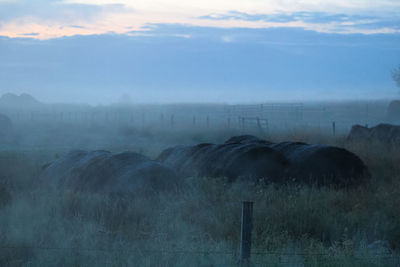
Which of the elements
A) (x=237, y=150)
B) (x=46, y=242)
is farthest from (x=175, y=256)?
(x=237, y=150)

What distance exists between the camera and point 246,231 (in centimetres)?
646

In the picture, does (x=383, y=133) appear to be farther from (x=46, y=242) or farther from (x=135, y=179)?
(x=46, y=242)

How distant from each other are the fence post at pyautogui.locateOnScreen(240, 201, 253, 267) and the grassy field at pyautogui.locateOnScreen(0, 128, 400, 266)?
39 cm

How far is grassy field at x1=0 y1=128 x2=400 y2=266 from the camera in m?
7.29

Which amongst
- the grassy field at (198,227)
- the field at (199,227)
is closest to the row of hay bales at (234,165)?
the field at (199,227)

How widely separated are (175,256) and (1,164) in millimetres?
13324

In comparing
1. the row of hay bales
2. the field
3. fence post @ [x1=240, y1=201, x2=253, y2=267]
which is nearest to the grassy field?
the field

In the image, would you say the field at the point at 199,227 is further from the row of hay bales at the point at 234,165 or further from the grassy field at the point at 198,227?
the row of hay bales at the point at 234,165

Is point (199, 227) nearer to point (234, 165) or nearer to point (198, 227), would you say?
point (198, 227)

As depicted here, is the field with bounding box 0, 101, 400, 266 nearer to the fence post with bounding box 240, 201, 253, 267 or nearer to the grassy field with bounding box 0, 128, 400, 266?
the grassy field with bounding box 0, 128, 400, 266

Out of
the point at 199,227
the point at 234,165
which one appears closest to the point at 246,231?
the point at 199,227

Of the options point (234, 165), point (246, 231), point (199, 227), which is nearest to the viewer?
point (246, 231)

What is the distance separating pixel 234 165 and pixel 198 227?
5757 millimetres

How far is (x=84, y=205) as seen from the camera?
10.4 meters
